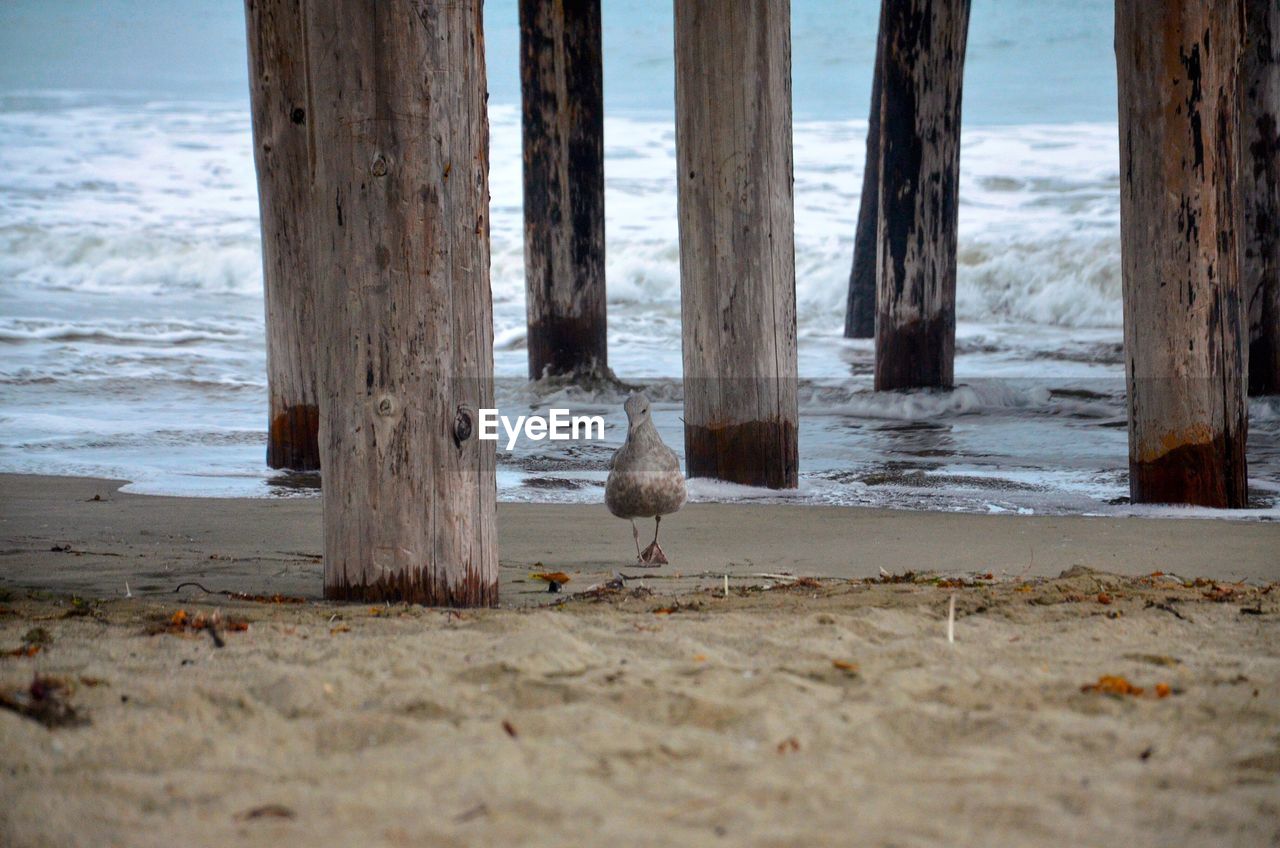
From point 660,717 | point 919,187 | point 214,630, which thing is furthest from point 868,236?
point 660,717

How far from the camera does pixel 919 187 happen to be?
28.2ft

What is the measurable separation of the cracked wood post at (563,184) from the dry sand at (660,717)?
18.9 ft

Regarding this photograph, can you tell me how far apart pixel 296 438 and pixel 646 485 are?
2.81 m

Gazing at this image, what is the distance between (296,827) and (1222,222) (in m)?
4.47

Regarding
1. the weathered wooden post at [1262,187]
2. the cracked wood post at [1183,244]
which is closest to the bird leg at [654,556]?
the cracked wood post at [1183,244]

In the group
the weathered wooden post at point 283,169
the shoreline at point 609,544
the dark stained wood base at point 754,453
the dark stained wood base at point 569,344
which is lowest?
the shoreline at point 609,544

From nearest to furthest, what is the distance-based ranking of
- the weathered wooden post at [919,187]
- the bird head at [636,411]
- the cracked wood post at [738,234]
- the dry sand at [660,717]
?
1. the dry sand at [660,717]
2. the bird head at [636,411]
3. the cracked wood post at [738,234]
4. the weathered wooden post at [919,187]

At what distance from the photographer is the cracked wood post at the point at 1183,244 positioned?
5008 mm

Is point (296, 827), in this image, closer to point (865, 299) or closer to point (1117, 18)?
point (1117, 18)

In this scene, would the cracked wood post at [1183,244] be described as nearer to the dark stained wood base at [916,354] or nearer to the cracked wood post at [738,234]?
the cracked wood post at [738,234]

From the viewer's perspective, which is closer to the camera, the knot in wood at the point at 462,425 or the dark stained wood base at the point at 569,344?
the knot in wood at the point at 462,425

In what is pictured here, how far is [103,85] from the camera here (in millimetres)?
33438

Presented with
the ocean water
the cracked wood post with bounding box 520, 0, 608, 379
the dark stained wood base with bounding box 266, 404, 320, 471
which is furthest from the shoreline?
the cracked wood post with bounding box 520, 0, 608, 379

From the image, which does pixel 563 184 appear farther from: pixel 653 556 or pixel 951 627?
pixel 951 627
